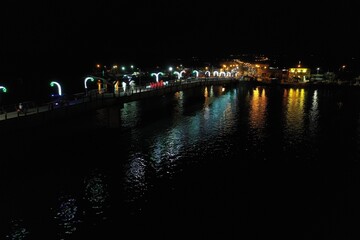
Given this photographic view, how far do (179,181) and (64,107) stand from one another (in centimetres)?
2320

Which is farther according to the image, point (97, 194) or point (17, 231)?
point (97, 194)

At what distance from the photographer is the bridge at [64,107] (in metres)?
32.8

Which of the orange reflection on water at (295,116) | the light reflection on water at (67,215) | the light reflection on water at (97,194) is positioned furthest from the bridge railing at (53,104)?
the orange reflection on water at (295,116)

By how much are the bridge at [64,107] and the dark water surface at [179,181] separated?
1.33 m

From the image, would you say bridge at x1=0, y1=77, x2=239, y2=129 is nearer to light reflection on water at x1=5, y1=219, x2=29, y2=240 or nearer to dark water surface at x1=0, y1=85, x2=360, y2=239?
dark water surface at x1=0, y1=85, x2=360, y2=239

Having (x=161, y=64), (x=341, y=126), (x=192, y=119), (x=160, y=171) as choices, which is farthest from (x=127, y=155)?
(x=161, y=64)

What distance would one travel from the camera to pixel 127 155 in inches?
1153

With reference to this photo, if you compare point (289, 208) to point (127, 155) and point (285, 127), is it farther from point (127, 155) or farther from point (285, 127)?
point (285, 127)

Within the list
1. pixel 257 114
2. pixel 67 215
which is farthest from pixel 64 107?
pixel 257 114

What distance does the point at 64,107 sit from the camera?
3991 cm

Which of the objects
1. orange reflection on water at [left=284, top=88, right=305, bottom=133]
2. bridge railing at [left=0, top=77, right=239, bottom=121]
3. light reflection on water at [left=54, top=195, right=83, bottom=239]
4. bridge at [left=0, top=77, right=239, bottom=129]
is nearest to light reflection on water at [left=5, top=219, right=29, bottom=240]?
light reflection on water at [left=54, top=195, right=83, bottom=239]

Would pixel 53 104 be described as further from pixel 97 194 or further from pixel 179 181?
pixel 179 181

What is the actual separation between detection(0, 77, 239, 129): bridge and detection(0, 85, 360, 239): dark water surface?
133 cm

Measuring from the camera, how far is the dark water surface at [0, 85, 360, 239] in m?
17.5
